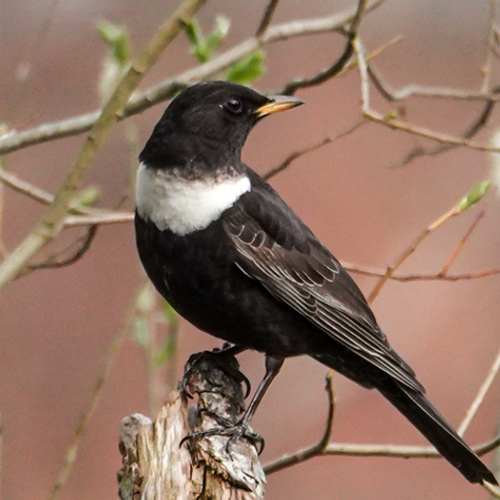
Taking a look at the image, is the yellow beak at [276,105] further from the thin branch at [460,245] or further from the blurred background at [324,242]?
the blurred background at [324,242]

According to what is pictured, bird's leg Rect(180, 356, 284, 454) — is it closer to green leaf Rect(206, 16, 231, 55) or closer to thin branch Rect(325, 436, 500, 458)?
thin branch Rect(325, 436, 500, 458)

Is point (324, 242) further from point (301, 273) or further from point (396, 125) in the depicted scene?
point (396, 125)

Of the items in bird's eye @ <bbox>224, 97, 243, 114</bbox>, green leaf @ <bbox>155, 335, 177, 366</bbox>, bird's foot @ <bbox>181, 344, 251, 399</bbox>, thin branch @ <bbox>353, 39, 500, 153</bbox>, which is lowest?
bird's foot @ <bbox>181, 344, 251, 399</bbox>

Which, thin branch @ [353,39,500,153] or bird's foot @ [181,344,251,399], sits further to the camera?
bird's foot @ [181,344,251,399]

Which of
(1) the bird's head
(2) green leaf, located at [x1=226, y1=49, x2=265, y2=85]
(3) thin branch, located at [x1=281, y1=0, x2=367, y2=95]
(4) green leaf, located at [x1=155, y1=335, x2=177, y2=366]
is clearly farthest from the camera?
(4) green leaf, located at [x1=155, y1=335, x2=177, y2=366]

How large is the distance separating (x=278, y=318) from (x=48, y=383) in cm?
344

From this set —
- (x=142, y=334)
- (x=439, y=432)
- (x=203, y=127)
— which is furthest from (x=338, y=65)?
(x=439, y=432)

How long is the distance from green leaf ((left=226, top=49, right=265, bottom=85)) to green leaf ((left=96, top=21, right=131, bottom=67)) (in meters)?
0.48

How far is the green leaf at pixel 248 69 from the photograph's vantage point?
13.2 feet

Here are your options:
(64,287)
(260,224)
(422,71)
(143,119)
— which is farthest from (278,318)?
(422,71)

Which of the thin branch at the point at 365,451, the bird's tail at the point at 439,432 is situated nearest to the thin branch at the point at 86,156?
the thin branch at the point at 365,451

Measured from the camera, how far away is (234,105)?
404 centimetres

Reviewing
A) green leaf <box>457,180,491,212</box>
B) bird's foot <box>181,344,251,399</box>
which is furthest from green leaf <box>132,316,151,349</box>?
green leaf <box>457,180,491,212</box>

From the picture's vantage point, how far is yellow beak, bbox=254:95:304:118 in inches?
160
